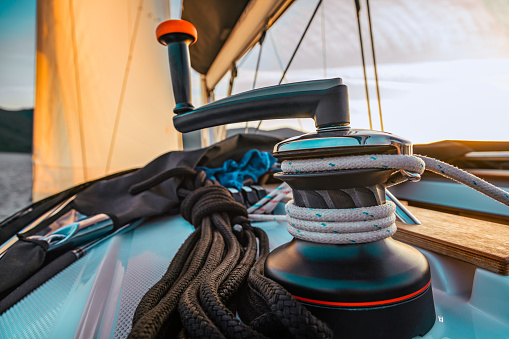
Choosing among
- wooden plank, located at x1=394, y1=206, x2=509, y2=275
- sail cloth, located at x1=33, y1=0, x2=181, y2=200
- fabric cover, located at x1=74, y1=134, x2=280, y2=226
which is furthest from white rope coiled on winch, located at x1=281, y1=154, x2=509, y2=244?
sail cloth, located at x1=33, y1=0, x2=181, y2=200

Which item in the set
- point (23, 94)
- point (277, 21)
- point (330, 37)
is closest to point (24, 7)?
point (23, 94)

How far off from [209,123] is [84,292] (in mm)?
315

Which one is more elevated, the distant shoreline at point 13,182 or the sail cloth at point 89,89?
the sail cloth at point 89,89

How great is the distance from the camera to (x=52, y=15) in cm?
207

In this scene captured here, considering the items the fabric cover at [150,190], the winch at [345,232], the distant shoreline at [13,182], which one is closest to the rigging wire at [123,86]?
the distant shoreline at [13,182]

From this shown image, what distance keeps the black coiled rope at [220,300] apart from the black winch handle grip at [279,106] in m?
0.18

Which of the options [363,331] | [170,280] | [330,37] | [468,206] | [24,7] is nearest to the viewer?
[363,331]

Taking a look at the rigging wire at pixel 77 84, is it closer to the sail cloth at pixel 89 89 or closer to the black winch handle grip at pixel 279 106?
the sail cloth at pixel 89 89

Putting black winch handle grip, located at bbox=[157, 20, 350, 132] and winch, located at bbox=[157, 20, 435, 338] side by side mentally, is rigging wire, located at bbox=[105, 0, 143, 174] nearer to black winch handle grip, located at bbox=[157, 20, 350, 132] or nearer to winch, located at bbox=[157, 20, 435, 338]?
black winch handle grip, located at bbox=[157, 20, 350, 132]

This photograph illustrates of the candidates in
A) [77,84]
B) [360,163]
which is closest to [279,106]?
[360,163]

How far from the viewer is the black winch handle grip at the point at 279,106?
0.31 meters

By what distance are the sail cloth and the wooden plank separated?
2286mm

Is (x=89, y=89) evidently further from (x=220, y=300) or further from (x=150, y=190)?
(x=220, y=300)

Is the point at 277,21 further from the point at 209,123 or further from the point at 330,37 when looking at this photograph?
the point at 209,123
